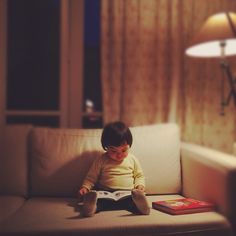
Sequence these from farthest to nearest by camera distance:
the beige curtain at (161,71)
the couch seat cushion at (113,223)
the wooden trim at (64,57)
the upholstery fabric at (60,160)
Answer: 1. the wooden trim at (64,57)
2. the beige curtain at (161,71)
3. the upholstery fabric at (60,160)
4. the couch seat cushion at (113,223)

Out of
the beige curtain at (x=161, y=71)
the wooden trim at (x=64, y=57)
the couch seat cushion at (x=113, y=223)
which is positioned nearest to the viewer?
the couch seat cushion at (x=113, y=223)

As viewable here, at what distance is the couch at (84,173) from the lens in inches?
67.8

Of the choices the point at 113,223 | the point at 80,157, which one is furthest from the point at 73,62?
the point at 113,223

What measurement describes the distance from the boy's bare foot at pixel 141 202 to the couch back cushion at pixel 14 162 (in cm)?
76

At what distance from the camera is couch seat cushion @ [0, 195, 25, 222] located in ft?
5.74

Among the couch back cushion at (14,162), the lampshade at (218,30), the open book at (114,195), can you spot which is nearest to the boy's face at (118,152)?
the open book at (114,195)

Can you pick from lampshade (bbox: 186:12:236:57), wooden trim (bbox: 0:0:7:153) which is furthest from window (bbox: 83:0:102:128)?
lampshade (bbox: 186:12:236:57)

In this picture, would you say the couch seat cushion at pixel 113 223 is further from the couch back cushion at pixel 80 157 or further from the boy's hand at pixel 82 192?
the couch back cushion at pixel 80 157

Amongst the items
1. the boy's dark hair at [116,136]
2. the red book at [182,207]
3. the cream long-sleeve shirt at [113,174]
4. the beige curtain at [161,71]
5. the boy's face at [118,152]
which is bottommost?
the red book at [182,207]

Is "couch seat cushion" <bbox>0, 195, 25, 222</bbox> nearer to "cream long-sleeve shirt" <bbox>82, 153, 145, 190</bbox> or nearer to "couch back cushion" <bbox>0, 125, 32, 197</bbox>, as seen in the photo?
"couch back cushion" <bbox>0, 125, 32, 197</bbox>

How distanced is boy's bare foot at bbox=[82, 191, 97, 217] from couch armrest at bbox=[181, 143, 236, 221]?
609 millimetres

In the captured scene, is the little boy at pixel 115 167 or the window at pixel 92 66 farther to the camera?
the window at pixel 92 66

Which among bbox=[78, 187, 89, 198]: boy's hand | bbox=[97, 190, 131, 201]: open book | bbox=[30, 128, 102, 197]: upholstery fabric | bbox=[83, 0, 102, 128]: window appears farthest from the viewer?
bbox=[83, 0, 102, 128]: window

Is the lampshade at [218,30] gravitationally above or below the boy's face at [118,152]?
above
